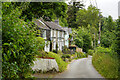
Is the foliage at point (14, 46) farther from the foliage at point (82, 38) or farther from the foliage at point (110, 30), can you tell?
the foliage at point (82, 38)

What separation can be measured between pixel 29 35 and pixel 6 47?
962mm

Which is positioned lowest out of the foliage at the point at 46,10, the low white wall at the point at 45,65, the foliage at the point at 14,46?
the low white wall at the point at 45,65

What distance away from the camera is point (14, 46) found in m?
3.25

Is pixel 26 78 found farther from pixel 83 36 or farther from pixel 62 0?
pixel 83 36

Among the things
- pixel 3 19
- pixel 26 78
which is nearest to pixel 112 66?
pixel 26 78

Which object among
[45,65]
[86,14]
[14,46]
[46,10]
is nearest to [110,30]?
[86,14]

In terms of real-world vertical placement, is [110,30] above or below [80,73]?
above

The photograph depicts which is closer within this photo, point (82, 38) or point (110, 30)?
point (110, 30)

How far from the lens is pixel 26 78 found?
421 centimetres

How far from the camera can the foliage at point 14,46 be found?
3.22 meters

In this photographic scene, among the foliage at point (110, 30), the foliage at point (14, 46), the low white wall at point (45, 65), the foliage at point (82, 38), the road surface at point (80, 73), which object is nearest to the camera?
the foliage at point (14, 46)

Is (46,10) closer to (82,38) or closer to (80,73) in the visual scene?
(80,73)

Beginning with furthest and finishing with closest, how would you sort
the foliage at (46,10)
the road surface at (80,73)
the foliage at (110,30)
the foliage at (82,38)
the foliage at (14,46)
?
the foliage at (82,38) < the road surface at (80,73) < the foliage at (110,30) < the foliage at (46,10) < the foliage at (14,46)

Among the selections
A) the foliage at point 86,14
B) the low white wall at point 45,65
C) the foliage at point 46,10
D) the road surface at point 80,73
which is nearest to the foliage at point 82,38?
the foliage at point 86,14
